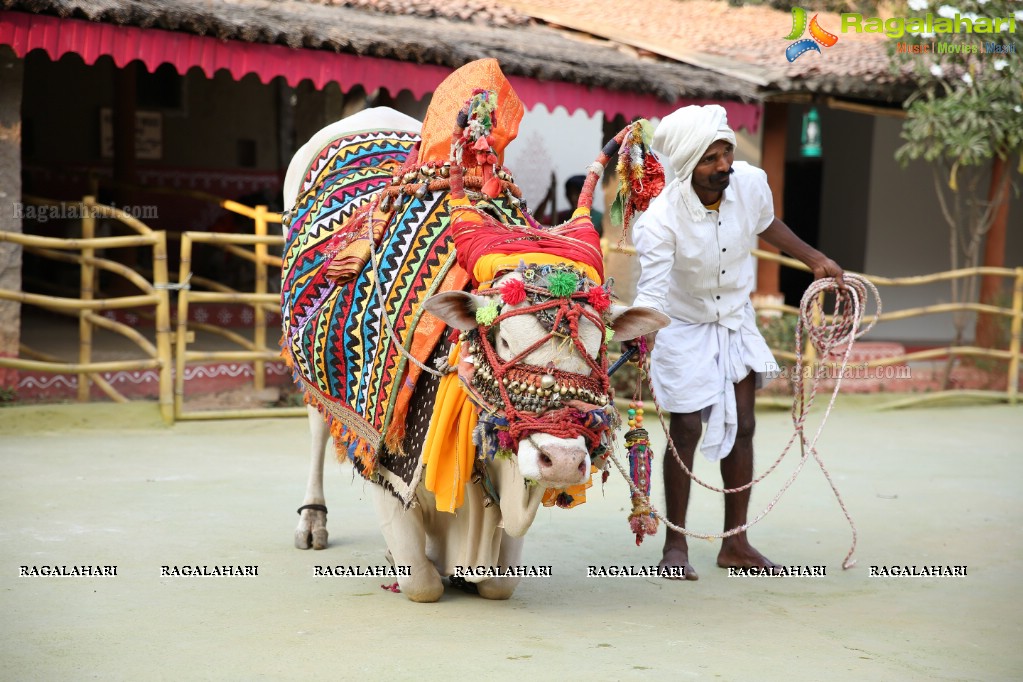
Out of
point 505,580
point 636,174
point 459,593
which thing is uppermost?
point 636,174

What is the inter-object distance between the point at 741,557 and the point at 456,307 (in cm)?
187

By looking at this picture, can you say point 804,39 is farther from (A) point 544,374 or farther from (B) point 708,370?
(A) point 544,374

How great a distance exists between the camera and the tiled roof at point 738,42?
10.5 m

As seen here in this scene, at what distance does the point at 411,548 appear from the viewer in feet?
13.7

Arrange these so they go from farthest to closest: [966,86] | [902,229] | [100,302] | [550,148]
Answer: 1. [550,148]
2. [902,229]
3. [966,86]
4. [100,302]

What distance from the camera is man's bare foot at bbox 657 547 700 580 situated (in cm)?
467

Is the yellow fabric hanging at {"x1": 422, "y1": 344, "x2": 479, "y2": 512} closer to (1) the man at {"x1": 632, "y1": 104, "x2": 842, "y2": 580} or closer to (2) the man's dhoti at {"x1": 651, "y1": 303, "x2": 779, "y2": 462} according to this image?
(1) the man at {"x1": 632, "y1": 104, "x2": 842, "y2": 580}

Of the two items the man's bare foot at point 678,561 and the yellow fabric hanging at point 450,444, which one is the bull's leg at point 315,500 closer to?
the yellow fabric hanging at point 450,444

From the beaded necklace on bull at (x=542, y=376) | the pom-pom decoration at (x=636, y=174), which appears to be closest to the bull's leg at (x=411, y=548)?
the beaded necklace on bull at (x=542, y=376)

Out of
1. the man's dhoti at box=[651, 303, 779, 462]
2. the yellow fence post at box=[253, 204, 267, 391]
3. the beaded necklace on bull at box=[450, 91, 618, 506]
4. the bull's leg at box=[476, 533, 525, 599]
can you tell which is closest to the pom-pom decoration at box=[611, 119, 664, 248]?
the man's dhoti at box=[651, 303, 779, 462]

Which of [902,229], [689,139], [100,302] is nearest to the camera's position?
[689,139]

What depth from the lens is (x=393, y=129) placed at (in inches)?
212

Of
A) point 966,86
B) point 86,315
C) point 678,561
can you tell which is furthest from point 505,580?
point 966,86

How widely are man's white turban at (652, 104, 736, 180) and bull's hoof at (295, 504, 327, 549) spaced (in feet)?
6.77
